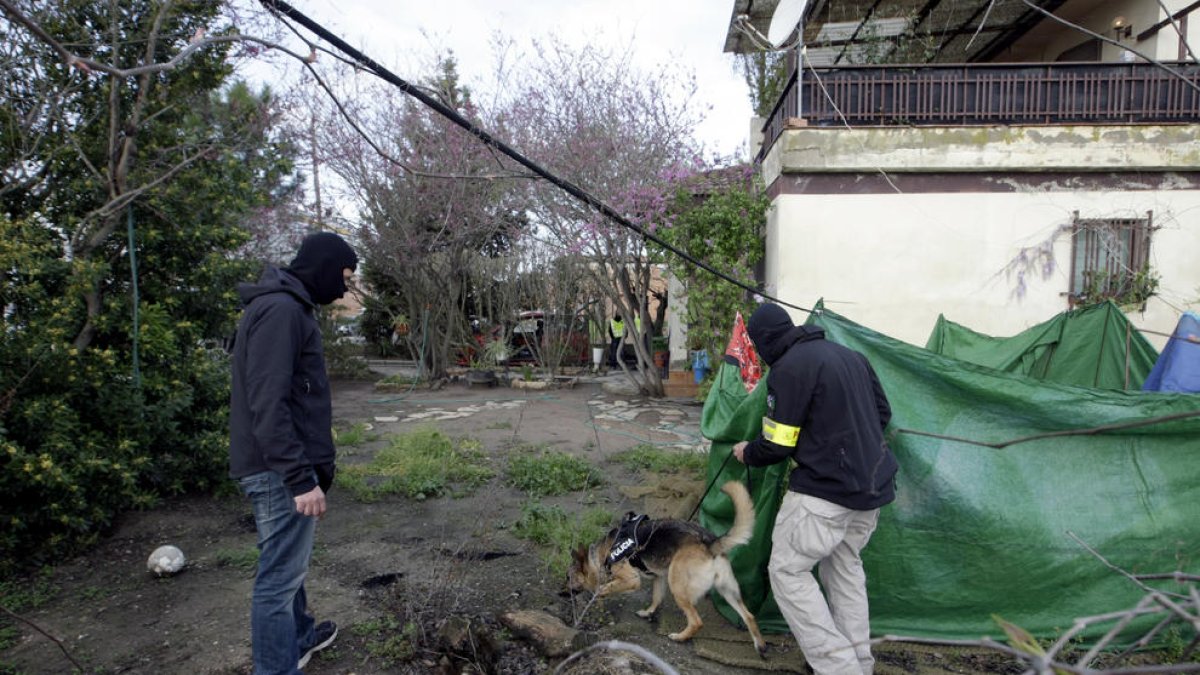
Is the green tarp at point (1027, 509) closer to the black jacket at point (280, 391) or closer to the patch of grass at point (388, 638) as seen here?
the patch of grass at point (388, 638)

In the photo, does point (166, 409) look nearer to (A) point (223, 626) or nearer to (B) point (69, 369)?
(B) point (69, 369)

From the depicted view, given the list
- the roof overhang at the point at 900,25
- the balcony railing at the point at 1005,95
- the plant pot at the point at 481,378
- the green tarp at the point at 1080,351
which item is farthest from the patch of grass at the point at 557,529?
the roof overhang at the point at 900,25

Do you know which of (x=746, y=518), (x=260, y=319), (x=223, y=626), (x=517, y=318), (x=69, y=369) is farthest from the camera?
(x=517, y=318)

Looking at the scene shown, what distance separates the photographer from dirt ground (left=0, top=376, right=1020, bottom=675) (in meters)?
3.35

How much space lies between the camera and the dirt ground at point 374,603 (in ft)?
11.0

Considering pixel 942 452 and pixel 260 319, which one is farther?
pixel 942 452

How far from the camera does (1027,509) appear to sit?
3512 millimetres

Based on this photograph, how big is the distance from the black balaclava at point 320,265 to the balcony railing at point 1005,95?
7.31m

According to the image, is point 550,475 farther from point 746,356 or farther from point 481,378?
point 481,378

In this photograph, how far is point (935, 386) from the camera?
372 cm

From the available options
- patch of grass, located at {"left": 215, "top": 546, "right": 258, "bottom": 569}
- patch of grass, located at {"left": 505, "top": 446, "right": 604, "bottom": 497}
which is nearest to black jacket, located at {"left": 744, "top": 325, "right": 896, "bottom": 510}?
patch of grass, located at {"left": 505, "top": 446, "right": 604, "bottom": 497}

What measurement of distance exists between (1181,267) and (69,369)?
11867mm

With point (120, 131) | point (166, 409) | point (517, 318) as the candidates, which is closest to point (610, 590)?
point (166, 409)

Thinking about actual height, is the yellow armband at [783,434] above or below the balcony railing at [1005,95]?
below
